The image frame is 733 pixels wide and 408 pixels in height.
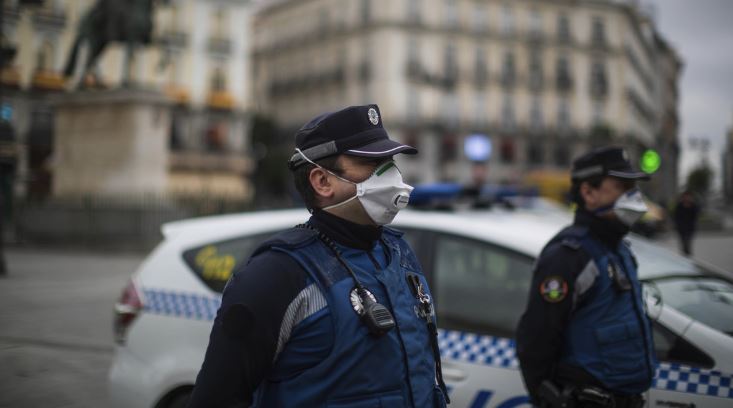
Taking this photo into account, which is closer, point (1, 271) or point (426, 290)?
point (426, 290)

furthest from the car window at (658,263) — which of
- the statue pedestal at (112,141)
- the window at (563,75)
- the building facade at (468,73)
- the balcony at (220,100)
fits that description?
the window at (563,75)

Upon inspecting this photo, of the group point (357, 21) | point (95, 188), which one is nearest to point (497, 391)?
point (95, 188)

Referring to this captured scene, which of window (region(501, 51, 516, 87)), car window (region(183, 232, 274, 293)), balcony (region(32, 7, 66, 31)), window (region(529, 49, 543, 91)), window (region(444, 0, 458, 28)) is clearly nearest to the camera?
car window (region(183, 232, 274, 293))

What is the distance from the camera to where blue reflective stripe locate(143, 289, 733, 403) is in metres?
3.28

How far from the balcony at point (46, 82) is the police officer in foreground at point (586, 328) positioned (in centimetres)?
4783

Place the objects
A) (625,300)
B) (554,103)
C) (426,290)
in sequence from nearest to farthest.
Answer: (426,290)
(625,300)
(554,103)

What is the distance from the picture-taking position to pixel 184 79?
5438 cm

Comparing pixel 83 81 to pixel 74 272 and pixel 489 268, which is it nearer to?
pixel 74 272

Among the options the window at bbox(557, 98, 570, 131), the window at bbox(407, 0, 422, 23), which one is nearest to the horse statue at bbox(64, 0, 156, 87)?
the window at bbox(407, 0, 422, 23)

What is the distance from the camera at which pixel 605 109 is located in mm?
67812

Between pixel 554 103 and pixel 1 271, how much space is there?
196 feet

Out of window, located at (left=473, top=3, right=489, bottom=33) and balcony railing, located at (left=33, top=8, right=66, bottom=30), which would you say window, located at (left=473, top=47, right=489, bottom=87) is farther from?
balcony railing, located at (left=33, top=8, right=66, bottom=30)

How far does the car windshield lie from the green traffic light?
16.5 feet

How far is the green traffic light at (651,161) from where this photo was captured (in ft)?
30.8
